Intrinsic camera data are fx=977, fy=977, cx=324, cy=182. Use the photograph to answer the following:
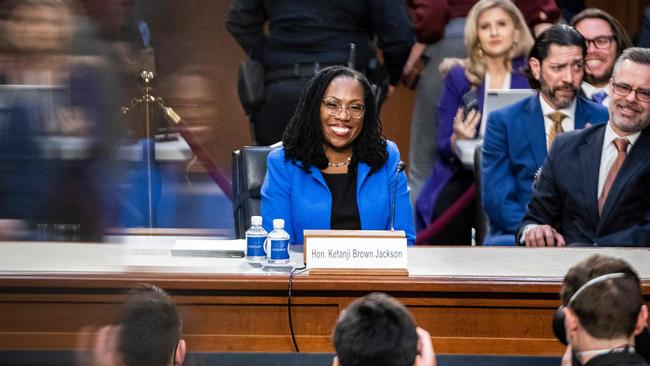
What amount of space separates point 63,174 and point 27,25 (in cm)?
9

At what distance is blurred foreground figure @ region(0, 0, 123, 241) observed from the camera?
56 cm

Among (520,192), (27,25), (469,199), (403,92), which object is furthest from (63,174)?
(403,92)

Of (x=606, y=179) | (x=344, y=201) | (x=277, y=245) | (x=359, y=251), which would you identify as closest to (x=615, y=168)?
(x=606, y=179)

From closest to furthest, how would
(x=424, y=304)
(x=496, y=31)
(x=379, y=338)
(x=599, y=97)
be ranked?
(x=379, y=338)
(x=424, y=304)
(x=599, y=97)
(x=496, y=31)

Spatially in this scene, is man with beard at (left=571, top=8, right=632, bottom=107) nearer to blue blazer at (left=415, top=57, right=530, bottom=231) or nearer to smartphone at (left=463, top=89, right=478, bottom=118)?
blue blazer at (left=415, top=57, right=530, bottom=231)

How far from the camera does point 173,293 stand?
608 millimetres

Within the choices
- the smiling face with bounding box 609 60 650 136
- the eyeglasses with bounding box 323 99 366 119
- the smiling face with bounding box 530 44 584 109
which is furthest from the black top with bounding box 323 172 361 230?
the smiling face with bounding box 530 44 584 109

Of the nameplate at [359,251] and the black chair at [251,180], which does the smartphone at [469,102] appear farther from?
the nameplate at [359,251]

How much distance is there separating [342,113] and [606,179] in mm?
846

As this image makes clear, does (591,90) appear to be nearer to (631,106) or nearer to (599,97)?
(599,97)

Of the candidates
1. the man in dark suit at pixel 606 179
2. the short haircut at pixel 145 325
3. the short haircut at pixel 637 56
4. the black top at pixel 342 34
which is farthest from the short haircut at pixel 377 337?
the short haircut at pixel 637 56

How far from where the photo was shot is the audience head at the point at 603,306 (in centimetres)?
176

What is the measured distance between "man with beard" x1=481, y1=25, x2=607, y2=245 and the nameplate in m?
1.23

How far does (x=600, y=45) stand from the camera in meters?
4.00
